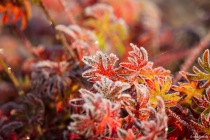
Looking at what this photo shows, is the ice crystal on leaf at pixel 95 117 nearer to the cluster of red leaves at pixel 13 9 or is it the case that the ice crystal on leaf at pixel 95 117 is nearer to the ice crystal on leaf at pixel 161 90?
the ice crystal on leaf at pixel 161 90

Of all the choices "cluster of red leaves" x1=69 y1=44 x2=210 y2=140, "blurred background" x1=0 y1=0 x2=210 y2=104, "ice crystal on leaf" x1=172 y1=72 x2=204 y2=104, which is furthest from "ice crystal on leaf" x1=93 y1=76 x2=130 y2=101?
"blurred background" x1=0 y1=0 x2=210 y2=104

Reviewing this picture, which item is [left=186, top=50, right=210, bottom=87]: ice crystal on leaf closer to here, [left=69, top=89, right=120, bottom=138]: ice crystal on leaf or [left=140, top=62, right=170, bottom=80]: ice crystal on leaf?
[left=140, top=62, right=170, bottom=80]: ice crystal on leaf

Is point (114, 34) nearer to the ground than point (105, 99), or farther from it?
farther from it

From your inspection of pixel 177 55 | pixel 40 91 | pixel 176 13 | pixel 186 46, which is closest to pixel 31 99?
pixel 40 91

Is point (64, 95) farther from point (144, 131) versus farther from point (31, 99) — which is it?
point (144, 131)

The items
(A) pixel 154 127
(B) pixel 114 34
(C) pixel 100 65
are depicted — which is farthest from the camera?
(B) pixel 114 34

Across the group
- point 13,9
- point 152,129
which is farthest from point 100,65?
point 13,9

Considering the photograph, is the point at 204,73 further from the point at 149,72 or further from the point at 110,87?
the point at 110,87
